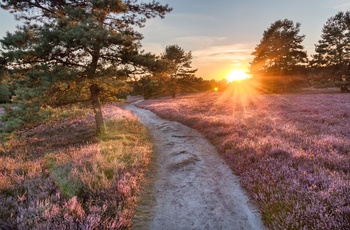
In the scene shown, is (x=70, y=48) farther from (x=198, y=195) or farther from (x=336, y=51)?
(x=336, y=51)

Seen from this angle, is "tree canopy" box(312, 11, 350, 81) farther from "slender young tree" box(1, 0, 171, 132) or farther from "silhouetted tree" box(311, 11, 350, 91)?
"slender young tree" box(1, 0, 171, 132)

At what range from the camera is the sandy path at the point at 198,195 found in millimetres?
4582

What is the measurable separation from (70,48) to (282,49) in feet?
144

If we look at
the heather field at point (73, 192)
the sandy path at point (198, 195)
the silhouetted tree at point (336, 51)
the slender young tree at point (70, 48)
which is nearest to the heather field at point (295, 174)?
the sandy path at point (198, 195)

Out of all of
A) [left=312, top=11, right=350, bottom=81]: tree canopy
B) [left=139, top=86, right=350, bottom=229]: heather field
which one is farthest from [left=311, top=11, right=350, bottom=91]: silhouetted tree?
[left=139, top=86, right=350, bottom=229]: heather field

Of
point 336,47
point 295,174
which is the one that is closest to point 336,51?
point 336,47

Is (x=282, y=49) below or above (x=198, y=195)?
above

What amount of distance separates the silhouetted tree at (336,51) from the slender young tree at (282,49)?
11.7ft

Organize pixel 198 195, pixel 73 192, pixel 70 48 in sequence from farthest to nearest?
pixel 70 48, pixel 198 195, pixel 73 192

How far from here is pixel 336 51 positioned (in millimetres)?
38281

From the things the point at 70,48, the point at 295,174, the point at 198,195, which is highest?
the point at 70,48

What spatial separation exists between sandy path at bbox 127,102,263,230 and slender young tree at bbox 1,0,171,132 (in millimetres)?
5115

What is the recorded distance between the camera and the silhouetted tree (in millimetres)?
37375

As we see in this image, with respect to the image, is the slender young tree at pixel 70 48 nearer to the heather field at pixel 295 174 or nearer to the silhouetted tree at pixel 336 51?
the heather field at pixel 295 174
